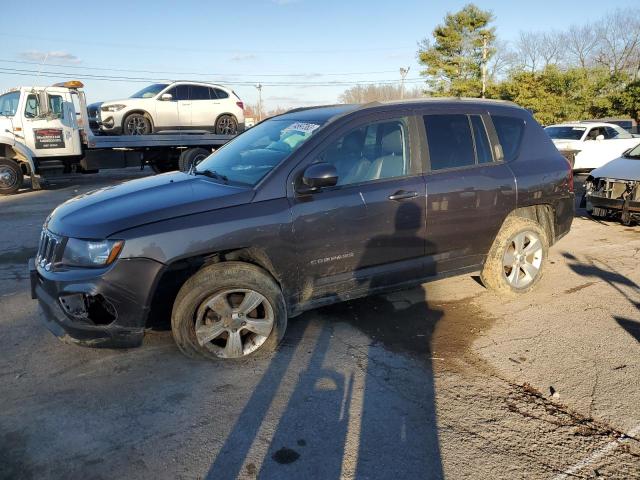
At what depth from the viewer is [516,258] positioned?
479 cm

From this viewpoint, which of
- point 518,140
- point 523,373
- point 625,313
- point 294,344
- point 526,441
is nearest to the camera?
point 526,441

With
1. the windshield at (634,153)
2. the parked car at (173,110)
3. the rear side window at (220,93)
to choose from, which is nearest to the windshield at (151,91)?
the parked car at (173,110)

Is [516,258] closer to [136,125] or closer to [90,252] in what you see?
[90,252]

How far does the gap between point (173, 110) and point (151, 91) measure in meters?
0.73

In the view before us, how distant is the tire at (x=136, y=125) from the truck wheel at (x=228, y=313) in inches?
434

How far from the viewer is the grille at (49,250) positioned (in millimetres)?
3287

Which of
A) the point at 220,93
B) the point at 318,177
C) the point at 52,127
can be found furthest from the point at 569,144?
the point at 52,127

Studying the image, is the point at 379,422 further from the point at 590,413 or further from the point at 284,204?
the point at 284,204

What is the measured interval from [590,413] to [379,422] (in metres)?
1.26

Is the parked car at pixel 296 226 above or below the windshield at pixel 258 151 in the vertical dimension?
below

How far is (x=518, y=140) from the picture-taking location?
474 cm

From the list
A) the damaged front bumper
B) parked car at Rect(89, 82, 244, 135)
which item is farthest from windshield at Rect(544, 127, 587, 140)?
parked car at Rect(89, 82, 244, 135)

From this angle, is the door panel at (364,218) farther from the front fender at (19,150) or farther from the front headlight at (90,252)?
the front fender at (19,150)

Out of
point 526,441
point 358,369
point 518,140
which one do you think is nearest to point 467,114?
point 518,140
